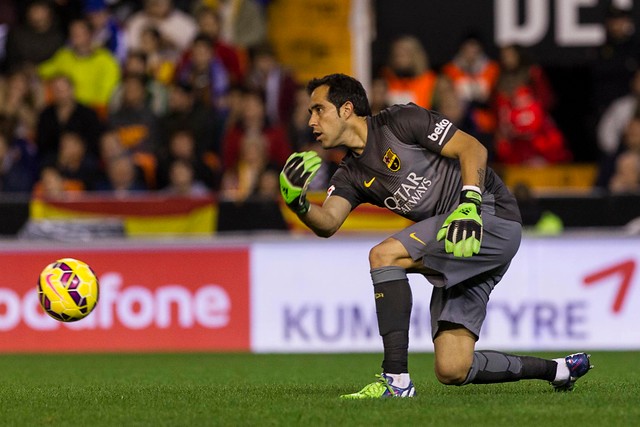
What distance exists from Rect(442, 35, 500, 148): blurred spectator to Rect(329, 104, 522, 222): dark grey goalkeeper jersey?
7.42m

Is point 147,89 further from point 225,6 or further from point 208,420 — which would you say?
point 208,420

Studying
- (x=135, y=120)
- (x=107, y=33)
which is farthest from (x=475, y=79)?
(x=107, y=33)

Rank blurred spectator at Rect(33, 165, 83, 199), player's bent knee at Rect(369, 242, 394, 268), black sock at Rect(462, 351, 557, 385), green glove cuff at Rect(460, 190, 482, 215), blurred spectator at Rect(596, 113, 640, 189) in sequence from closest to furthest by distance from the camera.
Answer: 1. green glove cuff at Rect(460, 190, 482, 215)
2. player's bent knee at Rect(369, 242, 394, 268)
3. black sock at Rect(462, 351, 557, 385)
4. blurred spectator at Rect(596, 113, 640, 189)
5. blurred spectator at Rect(33, 165, 83, 199)

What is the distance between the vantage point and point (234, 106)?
15.5 metres

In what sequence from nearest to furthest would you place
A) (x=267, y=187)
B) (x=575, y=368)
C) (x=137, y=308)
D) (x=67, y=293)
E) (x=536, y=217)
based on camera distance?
1. (x=575, y=368)
2. (x=67, y=293)
3. (x=137, y=308)
4. (x=536, y=217)
5. (x=267, y=187)

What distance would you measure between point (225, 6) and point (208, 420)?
11.1 metres

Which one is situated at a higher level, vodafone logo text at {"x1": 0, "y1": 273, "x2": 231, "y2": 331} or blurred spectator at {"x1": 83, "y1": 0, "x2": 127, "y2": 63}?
blurred spectator at {"x1": 83, "y1": 0, "x2": 127, "y2": 63}

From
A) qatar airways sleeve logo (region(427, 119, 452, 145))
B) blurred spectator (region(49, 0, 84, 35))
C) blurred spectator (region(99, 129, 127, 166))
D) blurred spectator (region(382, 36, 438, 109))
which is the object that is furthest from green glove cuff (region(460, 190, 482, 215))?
blurred spectator (region(49, 0, 84, 35))

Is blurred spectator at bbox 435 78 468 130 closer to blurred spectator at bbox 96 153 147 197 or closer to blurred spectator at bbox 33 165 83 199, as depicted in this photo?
blurred spectator at bbox 96 153 147 197

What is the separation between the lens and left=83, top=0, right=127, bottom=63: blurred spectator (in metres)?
16.8

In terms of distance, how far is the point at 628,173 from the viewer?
14.3 meters

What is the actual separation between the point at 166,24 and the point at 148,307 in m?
4.89

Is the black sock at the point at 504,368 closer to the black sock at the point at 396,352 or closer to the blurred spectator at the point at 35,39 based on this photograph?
the black sock at the point at 396,352

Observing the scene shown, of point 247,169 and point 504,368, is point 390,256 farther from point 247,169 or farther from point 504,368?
point 247,169
